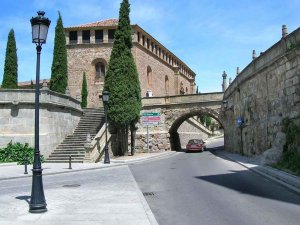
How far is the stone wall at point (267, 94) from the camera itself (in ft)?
57.9

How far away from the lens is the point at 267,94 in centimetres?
2166

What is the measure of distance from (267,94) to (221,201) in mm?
12704

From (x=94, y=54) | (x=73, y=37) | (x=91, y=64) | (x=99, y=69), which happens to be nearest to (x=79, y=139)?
(x=91, y=64)

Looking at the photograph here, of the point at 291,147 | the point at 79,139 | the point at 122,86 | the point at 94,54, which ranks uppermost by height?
the point at 94,54

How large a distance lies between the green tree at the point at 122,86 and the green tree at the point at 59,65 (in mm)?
5803

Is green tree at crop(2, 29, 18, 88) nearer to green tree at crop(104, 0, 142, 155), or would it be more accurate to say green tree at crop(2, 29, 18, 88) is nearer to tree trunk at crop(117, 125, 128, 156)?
green tree at crop(104, 0, 142, 155)

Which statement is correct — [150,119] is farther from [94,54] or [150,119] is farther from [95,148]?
[94,54]

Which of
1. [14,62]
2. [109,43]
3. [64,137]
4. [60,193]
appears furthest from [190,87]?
[60,193]

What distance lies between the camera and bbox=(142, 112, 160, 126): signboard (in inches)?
1468

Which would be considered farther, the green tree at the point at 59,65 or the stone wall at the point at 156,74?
the stone wall at the point at 156,74

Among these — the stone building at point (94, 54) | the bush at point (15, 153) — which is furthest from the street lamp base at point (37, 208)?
the stone building at point (94, 54)

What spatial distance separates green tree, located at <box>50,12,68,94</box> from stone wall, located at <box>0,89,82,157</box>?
7.02 metres

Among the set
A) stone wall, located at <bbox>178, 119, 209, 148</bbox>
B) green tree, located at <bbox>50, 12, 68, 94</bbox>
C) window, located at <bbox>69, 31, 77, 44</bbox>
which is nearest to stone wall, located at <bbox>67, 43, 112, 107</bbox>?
window, located at <bbox>69, 31, 77, 44</bbox>

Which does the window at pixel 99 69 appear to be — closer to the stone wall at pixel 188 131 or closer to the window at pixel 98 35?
the window at pixel 98 35
